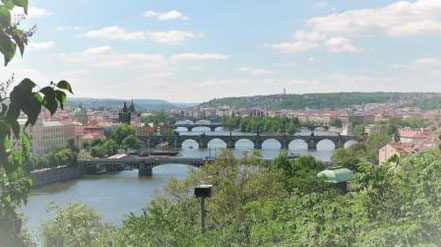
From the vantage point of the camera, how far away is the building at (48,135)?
33.8m

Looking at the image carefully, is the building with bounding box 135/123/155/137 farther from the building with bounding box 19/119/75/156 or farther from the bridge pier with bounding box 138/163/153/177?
the bridge pier with bounding box 138/163/153/177

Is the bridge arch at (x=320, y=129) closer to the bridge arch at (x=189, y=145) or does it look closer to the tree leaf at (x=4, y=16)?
the bridge arch at (x=189, y=145)

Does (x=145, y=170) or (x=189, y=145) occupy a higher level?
(x=145, y=170)

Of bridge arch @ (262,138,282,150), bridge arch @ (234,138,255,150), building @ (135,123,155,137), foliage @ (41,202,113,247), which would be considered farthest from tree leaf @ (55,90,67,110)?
building @ (135,123,155,137)

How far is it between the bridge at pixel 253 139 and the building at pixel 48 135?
9961 millimetres

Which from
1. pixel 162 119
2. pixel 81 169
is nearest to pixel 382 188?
pixel 81 169

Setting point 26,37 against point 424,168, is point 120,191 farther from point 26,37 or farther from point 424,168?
point 26,37

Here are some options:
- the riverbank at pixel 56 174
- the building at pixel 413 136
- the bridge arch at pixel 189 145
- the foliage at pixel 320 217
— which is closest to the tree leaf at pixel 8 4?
the foliage at pixel 320 217

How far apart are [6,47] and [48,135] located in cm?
3608

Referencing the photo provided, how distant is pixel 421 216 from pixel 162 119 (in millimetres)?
71564

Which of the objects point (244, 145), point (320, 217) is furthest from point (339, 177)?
point (244, 145)

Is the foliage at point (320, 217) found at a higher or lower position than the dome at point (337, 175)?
higher

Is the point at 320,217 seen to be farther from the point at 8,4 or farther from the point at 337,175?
the point at 337,175

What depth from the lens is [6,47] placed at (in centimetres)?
94
